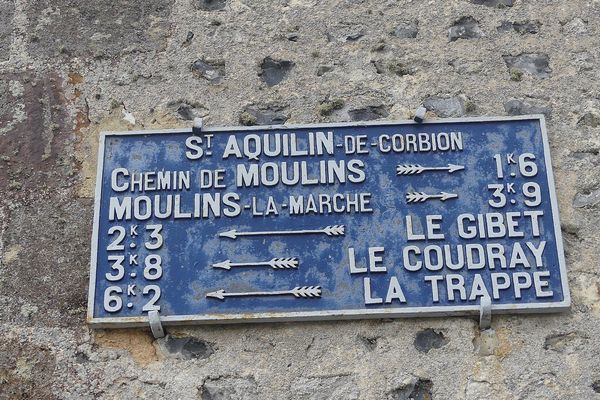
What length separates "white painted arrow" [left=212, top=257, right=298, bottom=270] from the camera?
3.78 meters

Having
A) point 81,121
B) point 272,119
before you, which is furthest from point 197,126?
point 81,121

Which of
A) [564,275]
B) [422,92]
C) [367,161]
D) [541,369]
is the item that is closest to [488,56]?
[422,92]

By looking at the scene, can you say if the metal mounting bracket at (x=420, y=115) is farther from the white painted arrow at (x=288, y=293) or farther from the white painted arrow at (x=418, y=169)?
the white painted arrow at (x=288, y=293)

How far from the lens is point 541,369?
365 centimetres

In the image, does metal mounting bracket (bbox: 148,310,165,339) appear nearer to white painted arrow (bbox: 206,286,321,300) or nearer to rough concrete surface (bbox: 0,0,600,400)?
rough concrete surface (bbox: 0,0,600,400)

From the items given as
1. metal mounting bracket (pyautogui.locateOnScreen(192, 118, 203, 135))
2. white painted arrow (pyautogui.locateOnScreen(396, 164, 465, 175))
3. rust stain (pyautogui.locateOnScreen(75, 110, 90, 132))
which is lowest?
white painted arrow (pyautogui.locateOnScreen(396, 164, 465, 175))

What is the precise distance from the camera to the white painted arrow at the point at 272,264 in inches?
149

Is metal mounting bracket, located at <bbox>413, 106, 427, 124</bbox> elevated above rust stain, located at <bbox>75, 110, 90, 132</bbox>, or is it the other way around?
rust stain, located at <bbox>75, 110, 90, 132</bbox>

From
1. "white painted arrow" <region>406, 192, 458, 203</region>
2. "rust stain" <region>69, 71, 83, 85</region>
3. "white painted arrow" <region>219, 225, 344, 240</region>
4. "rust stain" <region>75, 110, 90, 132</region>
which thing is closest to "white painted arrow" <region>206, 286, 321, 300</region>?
"white painted arrow" <region>219, 225, 344, 240</region>

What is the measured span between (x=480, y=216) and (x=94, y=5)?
1.99 m

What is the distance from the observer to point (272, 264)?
3.79 meters

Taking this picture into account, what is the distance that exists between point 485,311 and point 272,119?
1.19 m

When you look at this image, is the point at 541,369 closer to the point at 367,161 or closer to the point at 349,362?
the point at 349,362

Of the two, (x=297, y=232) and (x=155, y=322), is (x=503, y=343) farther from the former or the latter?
(x=155, y=322)
